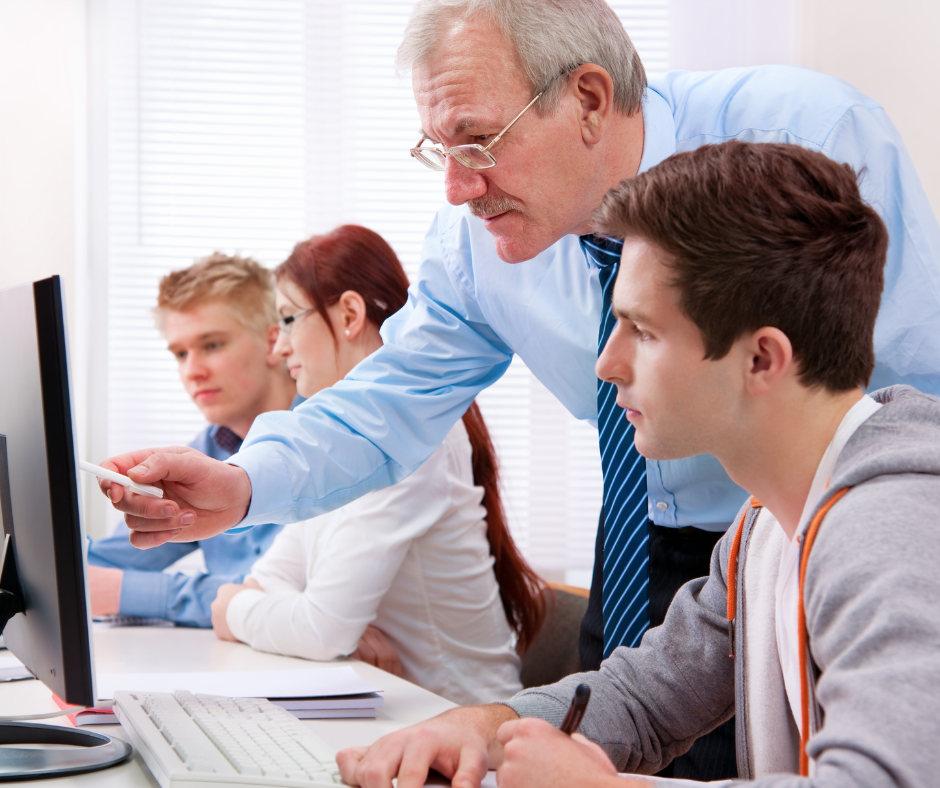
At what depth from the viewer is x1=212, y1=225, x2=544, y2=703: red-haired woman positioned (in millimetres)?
1558

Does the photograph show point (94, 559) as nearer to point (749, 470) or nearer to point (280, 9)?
point (280, 9)

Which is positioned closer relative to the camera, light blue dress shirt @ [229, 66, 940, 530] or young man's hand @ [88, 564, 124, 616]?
light blue dress shirt @ [229, 66, 940, 530]

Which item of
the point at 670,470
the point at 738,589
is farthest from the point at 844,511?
the point at 670,470

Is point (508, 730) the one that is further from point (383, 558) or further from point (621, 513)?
point (383, 558)

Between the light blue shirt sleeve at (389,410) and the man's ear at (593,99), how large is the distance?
33 centimetres

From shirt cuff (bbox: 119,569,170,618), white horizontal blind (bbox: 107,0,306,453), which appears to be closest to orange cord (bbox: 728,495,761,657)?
shirt cuff (bbox: 119,569,170,618)

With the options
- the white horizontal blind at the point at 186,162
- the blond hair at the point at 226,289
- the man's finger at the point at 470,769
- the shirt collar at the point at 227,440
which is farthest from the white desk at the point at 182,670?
the white horizontal blind at the point at 186,162

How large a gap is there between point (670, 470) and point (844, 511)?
0.53m

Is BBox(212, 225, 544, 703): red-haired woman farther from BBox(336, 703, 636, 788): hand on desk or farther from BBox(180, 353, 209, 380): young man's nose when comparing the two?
BBox(336, 703, 636, 788): hand on desk

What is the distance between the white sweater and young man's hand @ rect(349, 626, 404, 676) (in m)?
0.04

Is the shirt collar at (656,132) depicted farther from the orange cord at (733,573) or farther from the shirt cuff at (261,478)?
the shirt cuff at (261,478)

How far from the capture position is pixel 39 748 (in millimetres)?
903

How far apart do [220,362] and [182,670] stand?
45.2 inches

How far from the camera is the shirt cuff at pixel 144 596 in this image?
1919 mm
